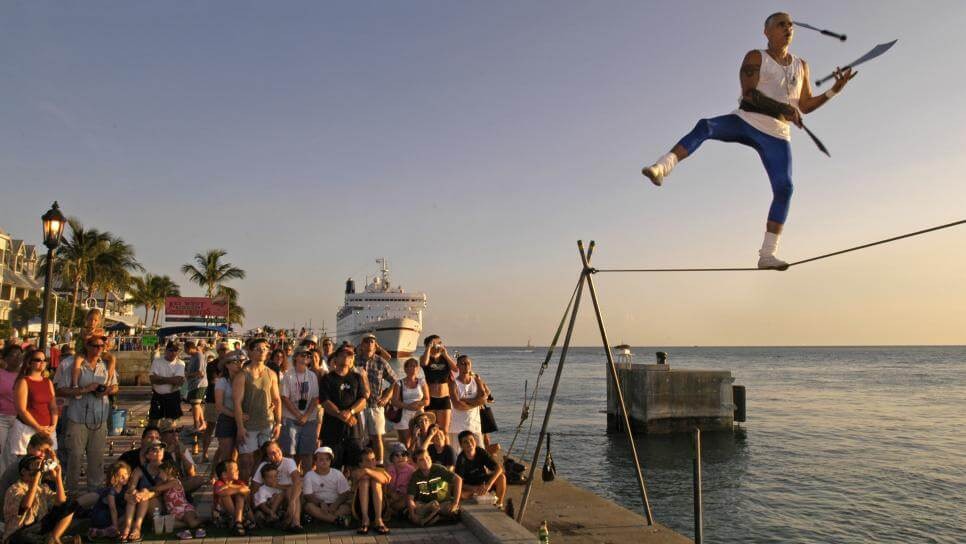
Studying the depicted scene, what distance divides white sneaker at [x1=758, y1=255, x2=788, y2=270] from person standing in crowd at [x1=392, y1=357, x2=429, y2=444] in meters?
4.46

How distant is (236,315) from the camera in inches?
3398

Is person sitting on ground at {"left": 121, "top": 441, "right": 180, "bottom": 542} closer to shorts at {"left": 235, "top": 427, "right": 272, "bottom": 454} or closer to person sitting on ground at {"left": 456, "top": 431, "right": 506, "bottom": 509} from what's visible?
shorts at {"left": 235, "top": 427, "right": 272, "bottom": 454}

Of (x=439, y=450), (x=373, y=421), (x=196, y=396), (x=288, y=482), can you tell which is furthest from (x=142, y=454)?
(x=196, y=396)

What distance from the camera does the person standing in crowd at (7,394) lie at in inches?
252

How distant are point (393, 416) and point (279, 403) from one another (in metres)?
1.68

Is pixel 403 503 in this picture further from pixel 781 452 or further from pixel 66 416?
pixel 781 452

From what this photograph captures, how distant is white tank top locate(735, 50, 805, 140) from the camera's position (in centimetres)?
487

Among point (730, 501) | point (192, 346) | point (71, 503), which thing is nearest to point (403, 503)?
point (71, 503)

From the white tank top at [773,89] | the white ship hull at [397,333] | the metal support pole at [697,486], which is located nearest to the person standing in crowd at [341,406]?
the metal support pole at [697,486]

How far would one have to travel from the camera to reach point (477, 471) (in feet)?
24.1

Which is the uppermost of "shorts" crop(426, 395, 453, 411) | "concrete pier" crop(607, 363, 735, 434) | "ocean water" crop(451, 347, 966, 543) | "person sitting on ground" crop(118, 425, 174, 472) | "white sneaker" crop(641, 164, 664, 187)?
"white sneaker" crop(641, 164, 664, 187)

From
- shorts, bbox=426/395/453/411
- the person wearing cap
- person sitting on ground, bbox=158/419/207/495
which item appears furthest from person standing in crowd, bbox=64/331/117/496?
shorts, bbox=426/395/453/411

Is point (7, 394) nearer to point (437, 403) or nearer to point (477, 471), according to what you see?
point (437, 403)

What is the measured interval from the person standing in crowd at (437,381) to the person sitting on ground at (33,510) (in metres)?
4.02
